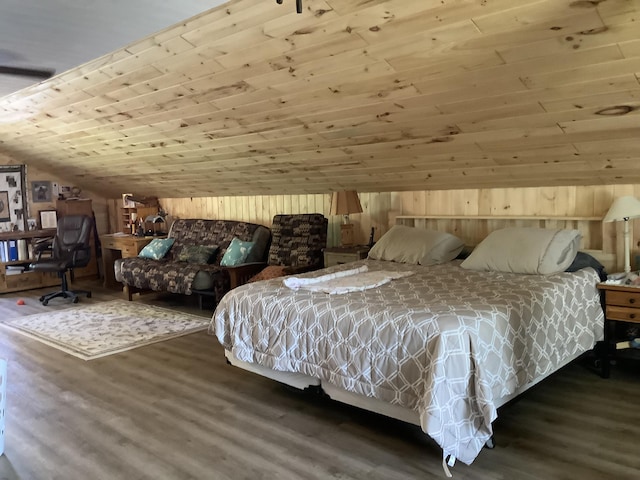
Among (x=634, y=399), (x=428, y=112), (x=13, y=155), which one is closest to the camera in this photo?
(x=634, y=399)

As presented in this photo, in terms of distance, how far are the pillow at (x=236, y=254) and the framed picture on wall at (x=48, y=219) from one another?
3255 millimetres

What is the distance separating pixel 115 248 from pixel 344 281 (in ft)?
14.3

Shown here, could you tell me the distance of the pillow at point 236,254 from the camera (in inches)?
210

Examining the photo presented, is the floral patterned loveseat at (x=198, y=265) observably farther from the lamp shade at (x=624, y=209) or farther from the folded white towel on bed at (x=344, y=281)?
the lamp shade at (x=624, y=209)

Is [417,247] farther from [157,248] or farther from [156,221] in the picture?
[156,221]

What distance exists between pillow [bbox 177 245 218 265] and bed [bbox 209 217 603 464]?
239 centimetres

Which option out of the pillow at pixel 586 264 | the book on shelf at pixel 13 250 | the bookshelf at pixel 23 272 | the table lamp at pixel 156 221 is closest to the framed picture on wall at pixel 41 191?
the bookshelf at pixel 23 272

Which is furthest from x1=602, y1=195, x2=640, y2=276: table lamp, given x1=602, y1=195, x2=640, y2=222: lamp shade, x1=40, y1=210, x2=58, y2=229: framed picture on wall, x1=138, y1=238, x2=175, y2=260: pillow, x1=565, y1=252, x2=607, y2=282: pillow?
x1=40, y1=210, x2=58, y2=229: framed picture on wall

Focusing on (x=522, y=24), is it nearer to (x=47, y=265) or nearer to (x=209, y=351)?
(x=209, y=351)

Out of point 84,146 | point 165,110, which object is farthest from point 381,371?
point 84,146

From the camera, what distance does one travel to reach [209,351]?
13.5 feet

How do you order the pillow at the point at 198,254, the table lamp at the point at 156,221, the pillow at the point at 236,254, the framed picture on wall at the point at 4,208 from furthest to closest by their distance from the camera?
the framed picture on wall at the point at 4,208
the table lamp at the point at 156,221
the pillow at the point at 198,254
the pillow at the point at 236,254

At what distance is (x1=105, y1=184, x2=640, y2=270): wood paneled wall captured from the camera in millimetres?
3750

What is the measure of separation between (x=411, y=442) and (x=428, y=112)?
76.4 inches
